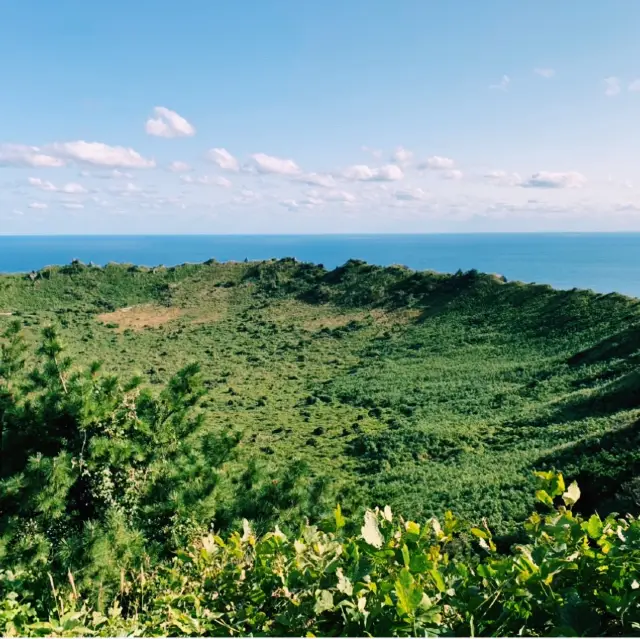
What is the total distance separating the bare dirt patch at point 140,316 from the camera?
64938 mm

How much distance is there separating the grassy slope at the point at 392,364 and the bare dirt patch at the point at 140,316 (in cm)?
42

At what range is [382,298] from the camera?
2608 inches

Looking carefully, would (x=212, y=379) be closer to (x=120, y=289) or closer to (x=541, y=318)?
(x=541, y=318)

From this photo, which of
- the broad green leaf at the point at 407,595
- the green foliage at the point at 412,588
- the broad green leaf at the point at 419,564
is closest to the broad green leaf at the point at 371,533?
the green foliage at the point at 412,588

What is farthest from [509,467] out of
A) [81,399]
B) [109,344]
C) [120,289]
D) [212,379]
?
[120,289]

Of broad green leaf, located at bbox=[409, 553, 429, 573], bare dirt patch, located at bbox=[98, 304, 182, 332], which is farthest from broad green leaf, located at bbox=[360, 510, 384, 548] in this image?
bare dirt patch, located at bbox=[98, 304, 182, 332]

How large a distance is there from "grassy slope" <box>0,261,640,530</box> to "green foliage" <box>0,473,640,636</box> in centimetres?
1060

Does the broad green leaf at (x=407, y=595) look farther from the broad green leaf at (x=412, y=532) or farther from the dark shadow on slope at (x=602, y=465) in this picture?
the dark shadow on slope at (x=602, y=465)

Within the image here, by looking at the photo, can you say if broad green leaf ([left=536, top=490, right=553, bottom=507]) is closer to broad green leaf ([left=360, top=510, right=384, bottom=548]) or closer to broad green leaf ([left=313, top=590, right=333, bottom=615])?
broad green leaf ([left=360, top=510, right=384, bottom=548])

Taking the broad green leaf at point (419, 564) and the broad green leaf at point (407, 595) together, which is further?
the broad green leaf at point (419, 564)

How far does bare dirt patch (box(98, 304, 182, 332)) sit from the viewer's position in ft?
213

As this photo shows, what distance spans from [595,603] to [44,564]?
6.54 meters

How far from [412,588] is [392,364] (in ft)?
149

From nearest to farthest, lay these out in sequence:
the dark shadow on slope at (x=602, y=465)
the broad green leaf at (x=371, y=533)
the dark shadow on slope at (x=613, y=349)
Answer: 1. the broad green leaf at (x=371, y=533)
2. the dark shadow on slope at (x=602, y=465)
3. the dark shadow on slope at (x=613, y=349)
